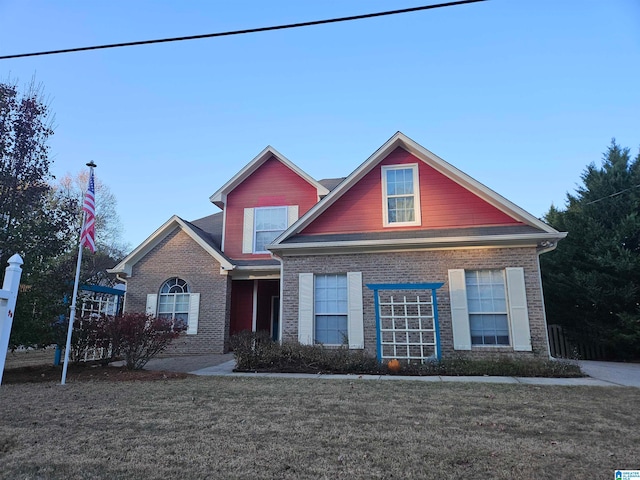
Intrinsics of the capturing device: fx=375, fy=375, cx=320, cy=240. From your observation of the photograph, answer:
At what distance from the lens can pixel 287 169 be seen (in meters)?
15.2

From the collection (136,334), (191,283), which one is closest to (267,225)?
(191,283)

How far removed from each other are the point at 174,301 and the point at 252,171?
591cm

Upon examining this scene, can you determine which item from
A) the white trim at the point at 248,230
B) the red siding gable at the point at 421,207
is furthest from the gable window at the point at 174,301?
the red siding gable at the point at 421,207

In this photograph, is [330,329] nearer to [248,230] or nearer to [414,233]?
[414,233]

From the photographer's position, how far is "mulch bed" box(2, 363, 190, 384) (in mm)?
8336

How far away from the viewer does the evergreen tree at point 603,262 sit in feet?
42.8

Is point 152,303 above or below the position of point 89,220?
below

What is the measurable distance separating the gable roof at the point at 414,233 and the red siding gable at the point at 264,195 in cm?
344

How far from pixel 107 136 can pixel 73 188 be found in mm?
13008

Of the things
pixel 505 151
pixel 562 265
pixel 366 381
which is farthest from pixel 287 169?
pixel 562 265

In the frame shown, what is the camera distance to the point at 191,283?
540 inches

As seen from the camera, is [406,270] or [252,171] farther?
[252,171]

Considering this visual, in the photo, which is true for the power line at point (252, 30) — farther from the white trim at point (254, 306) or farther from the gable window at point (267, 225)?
the white trim at point (254, 306)

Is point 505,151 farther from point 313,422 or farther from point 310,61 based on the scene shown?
point 313,422
